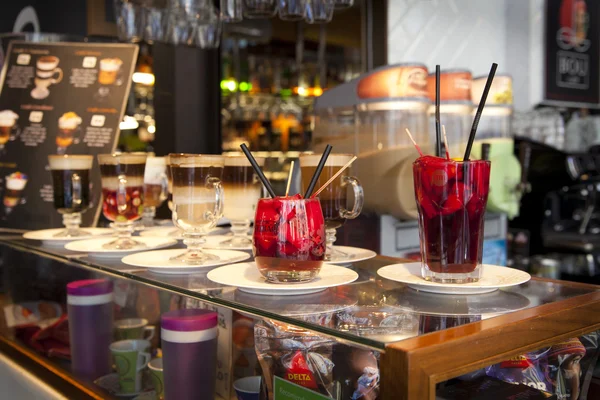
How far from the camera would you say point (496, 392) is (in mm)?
1174

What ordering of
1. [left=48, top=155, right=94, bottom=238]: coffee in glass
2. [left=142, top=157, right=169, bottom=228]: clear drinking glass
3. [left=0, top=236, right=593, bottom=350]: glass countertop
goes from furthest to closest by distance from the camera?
[left=142, top=157, right=169, bottom=228]: clear drinking glass < [left=48, top=155, right=94, bottom=238]: coffee in glass < [left=0, top=236, right=593, bottom=350]: glass countertop

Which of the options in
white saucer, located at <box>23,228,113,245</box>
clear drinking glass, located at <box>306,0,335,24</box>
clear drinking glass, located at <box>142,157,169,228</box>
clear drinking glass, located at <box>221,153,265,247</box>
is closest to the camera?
clear drinking glass, located at <box>221,153,265,247</box>

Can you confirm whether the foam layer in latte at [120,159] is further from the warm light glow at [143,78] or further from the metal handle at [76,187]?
the warm light glow at [143,78]

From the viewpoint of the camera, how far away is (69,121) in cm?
283

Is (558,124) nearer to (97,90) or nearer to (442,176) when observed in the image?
(97,90)

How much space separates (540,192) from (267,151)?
7.12 feet

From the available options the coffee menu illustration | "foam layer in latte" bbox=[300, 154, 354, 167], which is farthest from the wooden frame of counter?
the coffee menu illustration

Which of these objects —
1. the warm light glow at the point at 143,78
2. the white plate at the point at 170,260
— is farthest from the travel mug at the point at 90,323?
the warm light glow at the point at 143,78

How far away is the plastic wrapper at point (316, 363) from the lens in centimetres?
117

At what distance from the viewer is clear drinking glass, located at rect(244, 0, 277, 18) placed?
247 centimetres

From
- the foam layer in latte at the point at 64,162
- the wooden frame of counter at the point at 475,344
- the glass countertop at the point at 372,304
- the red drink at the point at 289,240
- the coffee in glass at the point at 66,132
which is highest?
the coffee in glass at the point at 66,132

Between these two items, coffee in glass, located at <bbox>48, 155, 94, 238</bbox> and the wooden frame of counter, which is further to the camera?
coffee in glass, located at <bbox>48, 155, 94, 238</bbox>

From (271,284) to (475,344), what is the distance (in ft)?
1.30

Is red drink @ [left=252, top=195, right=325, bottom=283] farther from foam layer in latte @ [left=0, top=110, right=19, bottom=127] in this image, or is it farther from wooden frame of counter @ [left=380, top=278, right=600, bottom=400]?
foam layer in latte @ [left=0, top=110, right=19, bottom=127]
